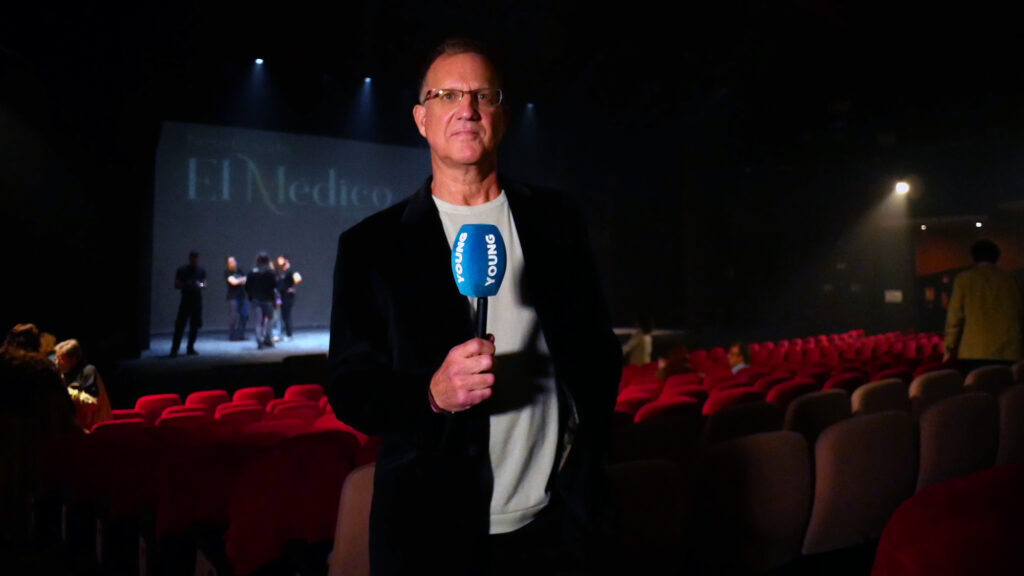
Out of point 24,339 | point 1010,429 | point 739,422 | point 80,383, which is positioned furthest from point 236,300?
point 1010,429

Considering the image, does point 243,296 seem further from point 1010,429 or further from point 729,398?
point 1010,429

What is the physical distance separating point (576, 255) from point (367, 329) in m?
0.41

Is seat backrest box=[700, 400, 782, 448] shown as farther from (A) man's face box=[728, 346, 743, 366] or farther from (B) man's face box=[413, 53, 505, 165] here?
(A) man's face box=[728, 346, 743, 366]

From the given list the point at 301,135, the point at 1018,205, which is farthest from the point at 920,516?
the point at 1018,205

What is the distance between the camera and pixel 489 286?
105 cm

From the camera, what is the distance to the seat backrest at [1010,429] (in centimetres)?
275

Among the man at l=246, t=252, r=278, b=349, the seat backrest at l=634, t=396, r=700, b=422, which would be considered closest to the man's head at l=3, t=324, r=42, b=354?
the seat backrest at l=634, t=396, r=700, b=422

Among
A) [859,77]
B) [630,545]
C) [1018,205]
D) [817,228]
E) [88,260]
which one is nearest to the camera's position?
[630,545]

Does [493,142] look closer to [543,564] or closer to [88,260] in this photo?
[543,564]

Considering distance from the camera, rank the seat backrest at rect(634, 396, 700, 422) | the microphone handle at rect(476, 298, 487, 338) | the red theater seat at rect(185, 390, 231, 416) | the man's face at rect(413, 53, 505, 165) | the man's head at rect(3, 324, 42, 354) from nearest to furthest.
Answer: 1. the microphone handle at rect(476, 298, 487, 338)
2. the man's face at rect(413, 53, 505, 165)
3. the seat backrest at rect(634, 396, 700, 422)
4. the man's head at rect(3, 324, 42, 354)
5. the red theater seat at rect(185, 390, 231, 416)

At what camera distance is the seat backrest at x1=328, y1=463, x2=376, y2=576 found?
1.54 metres

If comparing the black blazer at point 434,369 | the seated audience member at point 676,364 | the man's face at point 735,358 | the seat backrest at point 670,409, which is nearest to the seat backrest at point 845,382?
the seat backrest at point 670,409

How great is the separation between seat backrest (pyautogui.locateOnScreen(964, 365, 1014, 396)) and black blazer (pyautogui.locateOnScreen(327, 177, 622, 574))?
3393 millimetres

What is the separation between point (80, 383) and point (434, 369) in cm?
432
